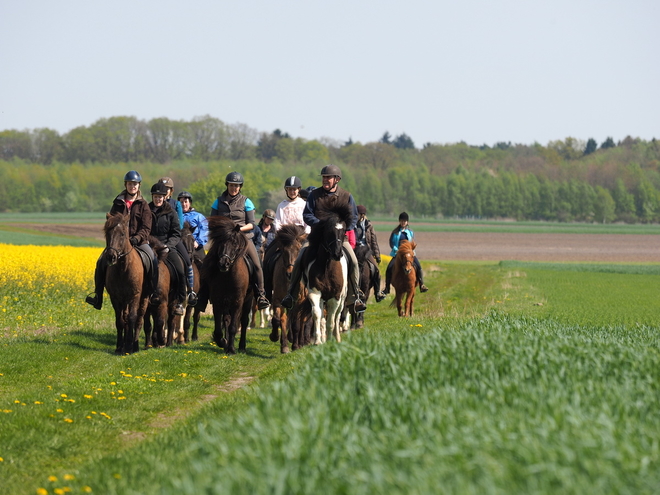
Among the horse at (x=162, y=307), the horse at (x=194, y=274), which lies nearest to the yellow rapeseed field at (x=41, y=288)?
the horse at (x=194, y=274)

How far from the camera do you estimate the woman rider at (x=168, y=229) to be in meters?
14.3

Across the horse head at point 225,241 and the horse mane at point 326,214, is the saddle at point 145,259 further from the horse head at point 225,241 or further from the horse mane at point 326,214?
the horse mane at point 326,214

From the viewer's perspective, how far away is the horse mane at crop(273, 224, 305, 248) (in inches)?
541

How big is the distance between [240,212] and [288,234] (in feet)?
3.09

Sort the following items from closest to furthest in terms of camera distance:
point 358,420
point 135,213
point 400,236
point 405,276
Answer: point 358,420 < point 135,213 < point 405,276 < point 400,236

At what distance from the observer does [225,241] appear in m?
13.3

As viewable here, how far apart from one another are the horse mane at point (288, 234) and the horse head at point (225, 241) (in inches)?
26.8

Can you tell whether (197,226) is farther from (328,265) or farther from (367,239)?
(328,265)

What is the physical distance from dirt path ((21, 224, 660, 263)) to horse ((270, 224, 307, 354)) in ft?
139

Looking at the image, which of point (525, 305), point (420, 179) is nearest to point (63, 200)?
point (420, 179)

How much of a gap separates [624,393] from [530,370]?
98 cm

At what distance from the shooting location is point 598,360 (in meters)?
7.55

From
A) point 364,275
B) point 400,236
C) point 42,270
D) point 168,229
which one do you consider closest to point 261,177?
point 42,270

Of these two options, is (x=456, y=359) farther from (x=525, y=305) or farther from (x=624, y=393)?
(x=525, y=305)
